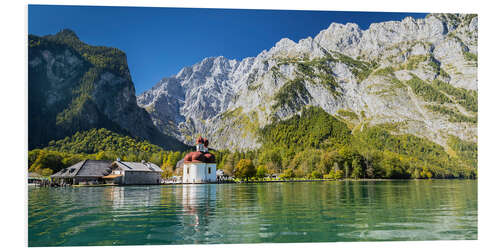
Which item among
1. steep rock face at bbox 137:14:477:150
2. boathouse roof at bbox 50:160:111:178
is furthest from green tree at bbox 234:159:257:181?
steep rock face at bbox 137:14:477:150

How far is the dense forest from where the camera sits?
49281 millimetres

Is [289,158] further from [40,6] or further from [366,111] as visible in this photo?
[40,6]

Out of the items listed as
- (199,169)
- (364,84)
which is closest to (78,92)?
(199,169)

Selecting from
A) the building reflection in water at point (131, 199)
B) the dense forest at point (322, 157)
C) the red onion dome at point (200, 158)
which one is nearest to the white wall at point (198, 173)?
the red onion dome at point (200, 158)

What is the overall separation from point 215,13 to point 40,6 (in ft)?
20.6

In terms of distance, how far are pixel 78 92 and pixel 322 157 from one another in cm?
5557

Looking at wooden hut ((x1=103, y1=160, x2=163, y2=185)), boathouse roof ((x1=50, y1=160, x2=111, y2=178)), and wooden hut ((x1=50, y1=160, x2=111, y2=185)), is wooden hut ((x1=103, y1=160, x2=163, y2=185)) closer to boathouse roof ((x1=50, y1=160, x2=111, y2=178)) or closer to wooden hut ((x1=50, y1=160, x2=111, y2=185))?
boathouse roof ((x1=50, y1=160, x2=111, y2=178))

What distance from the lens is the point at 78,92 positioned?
7706 cm

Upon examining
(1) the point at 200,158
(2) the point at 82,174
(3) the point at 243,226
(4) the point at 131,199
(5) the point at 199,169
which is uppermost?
(3) the point at 243,226

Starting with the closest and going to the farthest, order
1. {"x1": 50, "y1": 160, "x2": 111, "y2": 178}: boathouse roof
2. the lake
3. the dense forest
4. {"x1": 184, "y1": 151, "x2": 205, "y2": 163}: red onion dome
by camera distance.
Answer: the lake
{"x1": 50, "y1": 160, "x2": 111, "y2": 178}: boathouse roof
{"x1": 184, "y1": 151, "x2": 205, "y2": 163}: red onion dome
the dense forest

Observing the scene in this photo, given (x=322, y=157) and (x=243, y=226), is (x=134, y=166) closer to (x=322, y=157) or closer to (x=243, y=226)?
(x=322, y=157)

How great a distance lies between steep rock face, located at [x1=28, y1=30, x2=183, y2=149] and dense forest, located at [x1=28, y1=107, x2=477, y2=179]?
363 cm

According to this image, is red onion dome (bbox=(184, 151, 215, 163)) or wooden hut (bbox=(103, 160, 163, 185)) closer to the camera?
wooden hut (bbox=(103, 160, 163, 185))
